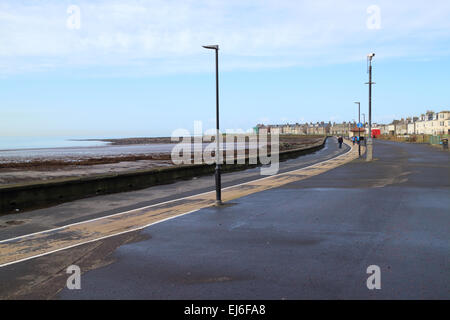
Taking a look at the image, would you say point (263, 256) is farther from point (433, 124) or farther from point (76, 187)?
point (433, 124)

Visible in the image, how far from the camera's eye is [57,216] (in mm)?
11734

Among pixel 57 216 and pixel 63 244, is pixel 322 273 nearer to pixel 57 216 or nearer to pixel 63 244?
pixel 63 244

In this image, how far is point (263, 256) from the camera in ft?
24.1

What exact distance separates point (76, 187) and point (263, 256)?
33.1ft

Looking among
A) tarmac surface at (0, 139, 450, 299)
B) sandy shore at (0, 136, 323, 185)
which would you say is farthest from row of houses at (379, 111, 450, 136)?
tarmac surface at (0, 139, 450, 299)

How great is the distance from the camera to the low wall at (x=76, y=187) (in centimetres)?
1292

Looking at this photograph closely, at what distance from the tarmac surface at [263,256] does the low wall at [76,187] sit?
1.23 meters

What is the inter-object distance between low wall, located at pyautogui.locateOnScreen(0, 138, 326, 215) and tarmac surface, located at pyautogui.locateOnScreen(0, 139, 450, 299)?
1.23 metres
